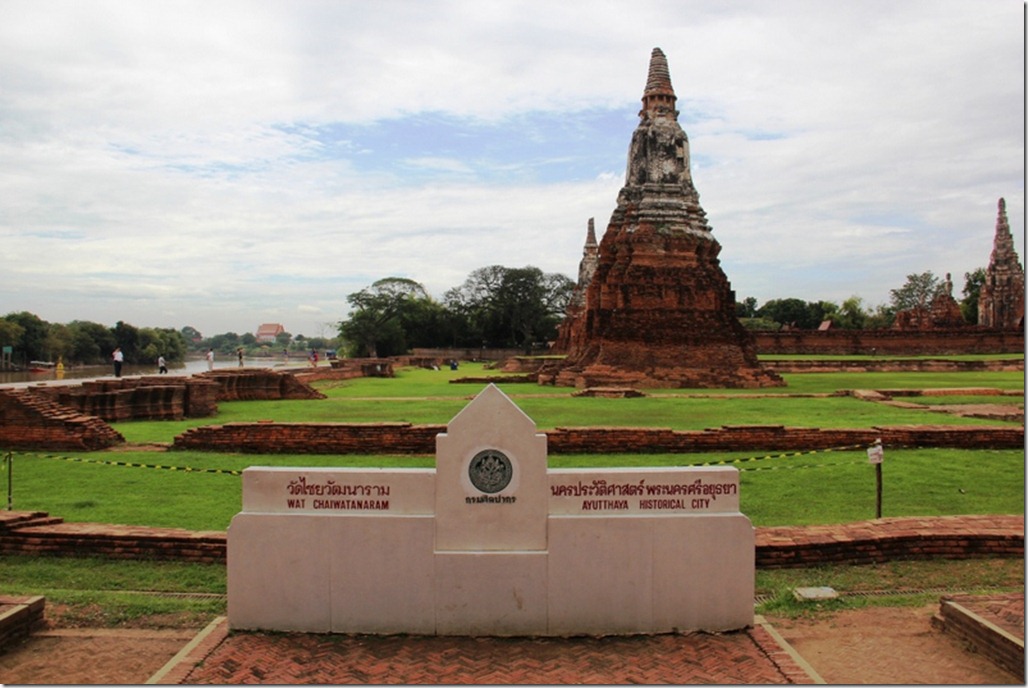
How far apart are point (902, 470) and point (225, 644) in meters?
7.67

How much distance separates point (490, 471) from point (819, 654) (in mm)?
2115

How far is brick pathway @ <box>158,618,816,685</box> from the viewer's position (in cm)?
422

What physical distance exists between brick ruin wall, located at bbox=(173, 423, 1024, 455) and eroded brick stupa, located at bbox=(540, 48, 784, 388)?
457 inches

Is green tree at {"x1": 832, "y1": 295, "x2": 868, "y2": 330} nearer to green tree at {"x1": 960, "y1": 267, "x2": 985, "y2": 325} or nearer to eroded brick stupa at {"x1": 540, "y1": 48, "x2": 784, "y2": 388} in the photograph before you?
green tree at {"x1": 960, "y1": 267, "x2": 985, "y2": 325}

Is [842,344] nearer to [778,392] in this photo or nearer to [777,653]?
[778,392]

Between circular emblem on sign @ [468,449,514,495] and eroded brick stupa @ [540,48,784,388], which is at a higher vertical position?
eroded brick stupa @ [540,48,784,388]

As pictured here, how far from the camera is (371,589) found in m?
4.88

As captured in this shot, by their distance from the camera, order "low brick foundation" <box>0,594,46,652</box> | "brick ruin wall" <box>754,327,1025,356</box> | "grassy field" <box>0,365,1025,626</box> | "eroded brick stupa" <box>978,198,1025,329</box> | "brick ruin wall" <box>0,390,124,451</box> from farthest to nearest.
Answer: "eroded brick stupa" <box>978,198,1025,329</box> < "brick ruin wall" <box>754,327,1025,356</box> < "brick ruin wall" <box>0,390,124,451</box> < "grassy field" <box>0,365,1025,626</box> < "low brick foundation" <box>0,594,46,652</box>

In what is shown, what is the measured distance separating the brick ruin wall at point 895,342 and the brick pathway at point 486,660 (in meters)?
43.1

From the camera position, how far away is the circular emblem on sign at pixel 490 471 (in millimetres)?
4895

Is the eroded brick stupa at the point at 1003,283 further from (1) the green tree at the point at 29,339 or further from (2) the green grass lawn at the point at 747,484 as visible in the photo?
(1) the green tree at the point at 29,339

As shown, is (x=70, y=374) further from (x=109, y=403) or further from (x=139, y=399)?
(x=109, y=403)

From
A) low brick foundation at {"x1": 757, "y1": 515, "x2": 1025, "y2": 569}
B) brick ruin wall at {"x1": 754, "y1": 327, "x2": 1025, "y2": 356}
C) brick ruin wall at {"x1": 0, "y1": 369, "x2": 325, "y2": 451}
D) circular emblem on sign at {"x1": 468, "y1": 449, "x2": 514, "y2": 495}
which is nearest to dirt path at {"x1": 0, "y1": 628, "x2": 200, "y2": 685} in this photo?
circular emblem on sign at {"x1": 468, "y1": 449, "x2": 514, "y2": 495}

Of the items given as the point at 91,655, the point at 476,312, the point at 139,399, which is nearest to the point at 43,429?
the point at 139,399
